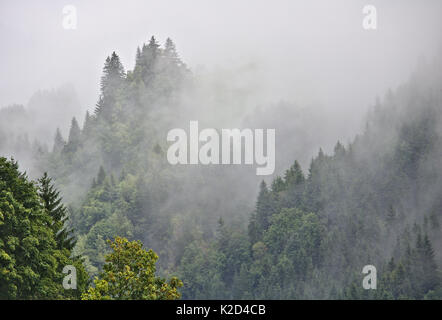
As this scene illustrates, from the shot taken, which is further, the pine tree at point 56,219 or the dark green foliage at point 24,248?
the pine tree at point 56,219

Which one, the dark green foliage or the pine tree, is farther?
the pine tree

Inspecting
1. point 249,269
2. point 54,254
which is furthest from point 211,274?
point 54,254

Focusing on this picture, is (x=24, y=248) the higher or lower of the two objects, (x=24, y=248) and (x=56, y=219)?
the lower

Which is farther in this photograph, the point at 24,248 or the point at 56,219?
the point at 56,219
